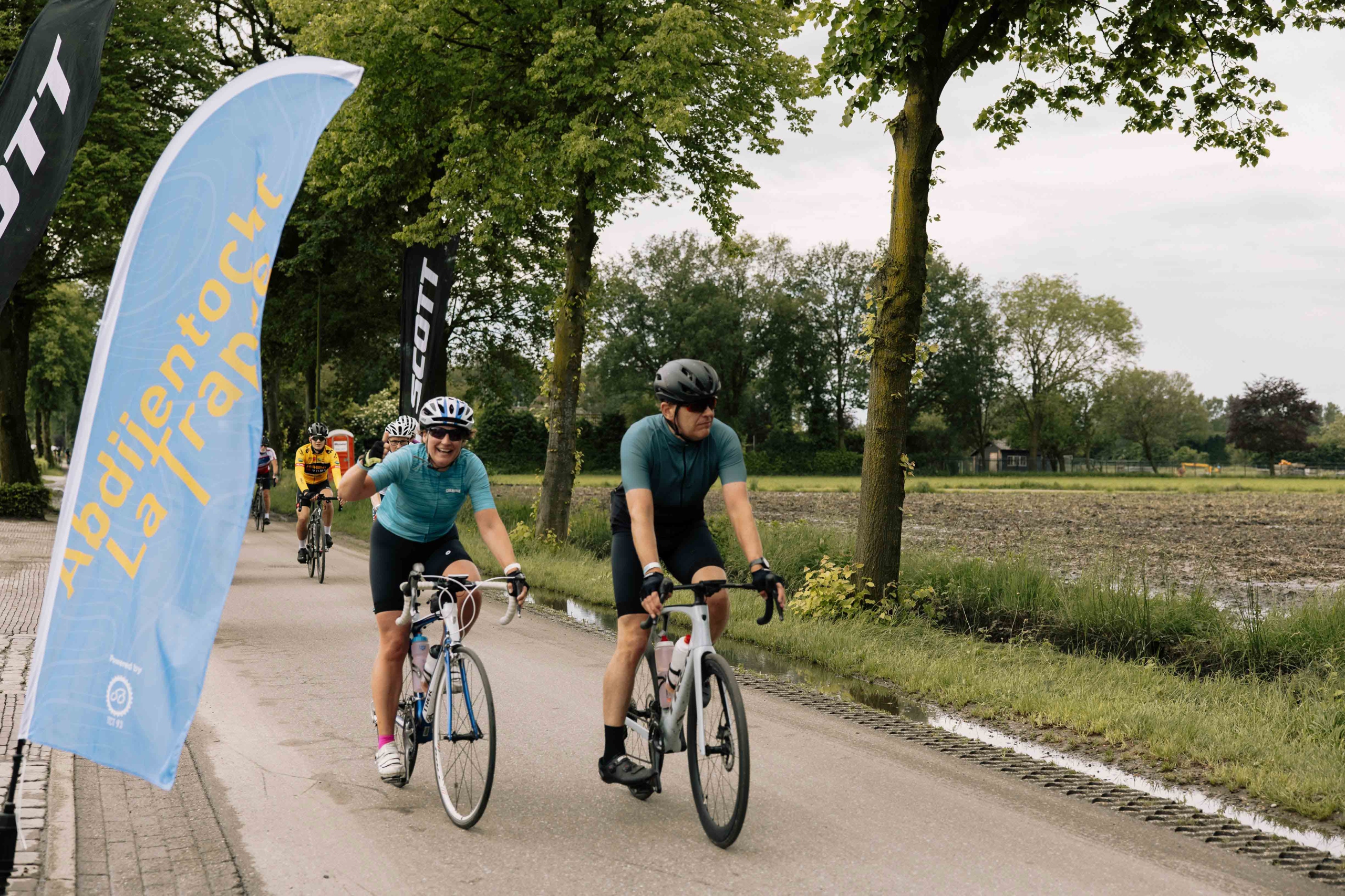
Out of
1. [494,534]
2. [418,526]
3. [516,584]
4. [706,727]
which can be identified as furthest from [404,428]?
[706,727]

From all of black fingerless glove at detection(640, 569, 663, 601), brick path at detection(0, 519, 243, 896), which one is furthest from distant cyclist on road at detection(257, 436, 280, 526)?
black fingerless glove at detection(640, 569, 663, 601)

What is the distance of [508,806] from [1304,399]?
312ft

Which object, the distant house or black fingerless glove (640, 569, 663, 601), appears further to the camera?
the distant house

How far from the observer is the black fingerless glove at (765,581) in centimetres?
460

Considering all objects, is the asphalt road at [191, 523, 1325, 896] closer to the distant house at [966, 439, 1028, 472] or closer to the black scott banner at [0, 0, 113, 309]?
the black scott banner at [0, 0, 113, 309]

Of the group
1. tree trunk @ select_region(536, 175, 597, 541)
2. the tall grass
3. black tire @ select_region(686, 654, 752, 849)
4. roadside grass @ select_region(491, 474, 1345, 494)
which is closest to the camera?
black tire @ select_region(686, 654, 752, 849)

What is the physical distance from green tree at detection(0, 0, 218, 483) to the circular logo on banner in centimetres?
2230

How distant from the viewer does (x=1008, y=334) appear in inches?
3150

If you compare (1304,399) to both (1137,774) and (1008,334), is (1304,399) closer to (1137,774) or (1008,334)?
(1008,334)

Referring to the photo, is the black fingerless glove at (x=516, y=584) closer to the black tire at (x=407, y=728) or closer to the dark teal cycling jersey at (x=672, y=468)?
the dark teal cycling jersey at (x=672, y=468)

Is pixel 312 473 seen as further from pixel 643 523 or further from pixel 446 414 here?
pixel 643 523

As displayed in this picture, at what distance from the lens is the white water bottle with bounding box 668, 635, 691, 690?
480 cm

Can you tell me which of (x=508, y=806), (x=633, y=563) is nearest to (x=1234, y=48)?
(x=633, y=563)

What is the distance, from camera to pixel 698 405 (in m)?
4.85
